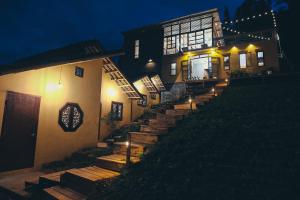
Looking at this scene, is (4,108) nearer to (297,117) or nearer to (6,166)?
(6,166)

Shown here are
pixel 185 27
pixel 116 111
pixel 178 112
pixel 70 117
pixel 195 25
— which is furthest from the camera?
pixel 185 27

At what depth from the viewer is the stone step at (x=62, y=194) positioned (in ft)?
16.1

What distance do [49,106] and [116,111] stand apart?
6.93 meters

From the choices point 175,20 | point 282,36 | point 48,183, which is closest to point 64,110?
point 48,183

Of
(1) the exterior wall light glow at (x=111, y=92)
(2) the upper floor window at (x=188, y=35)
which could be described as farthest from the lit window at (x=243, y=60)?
(1) the exterior wall light glow at (x=111, y=92)

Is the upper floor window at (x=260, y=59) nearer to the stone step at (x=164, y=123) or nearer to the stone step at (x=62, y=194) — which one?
the stone step at (x=164, y=123)

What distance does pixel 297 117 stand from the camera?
6746 mm

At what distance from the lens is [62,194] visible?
513cm

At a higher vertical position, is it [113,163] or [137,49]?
[137,49]

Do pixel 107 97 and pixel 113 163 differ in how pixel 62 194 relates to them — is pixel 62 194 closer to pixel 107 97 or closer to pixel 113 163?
pixel 113 163

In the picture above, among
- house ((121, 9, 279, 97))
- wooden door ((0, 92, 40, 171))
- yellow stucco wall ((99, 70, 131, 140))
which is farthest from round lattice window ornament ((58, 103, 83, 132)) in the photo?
house ((121, 9, 279, 97))

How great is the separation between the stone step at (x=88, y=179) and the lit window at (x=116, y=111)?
9531mm

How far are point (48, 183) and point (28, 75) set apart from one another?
4.90m

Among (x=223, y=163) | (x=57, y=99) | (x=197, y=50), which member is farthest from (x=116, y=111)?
(x=197, y=50)
